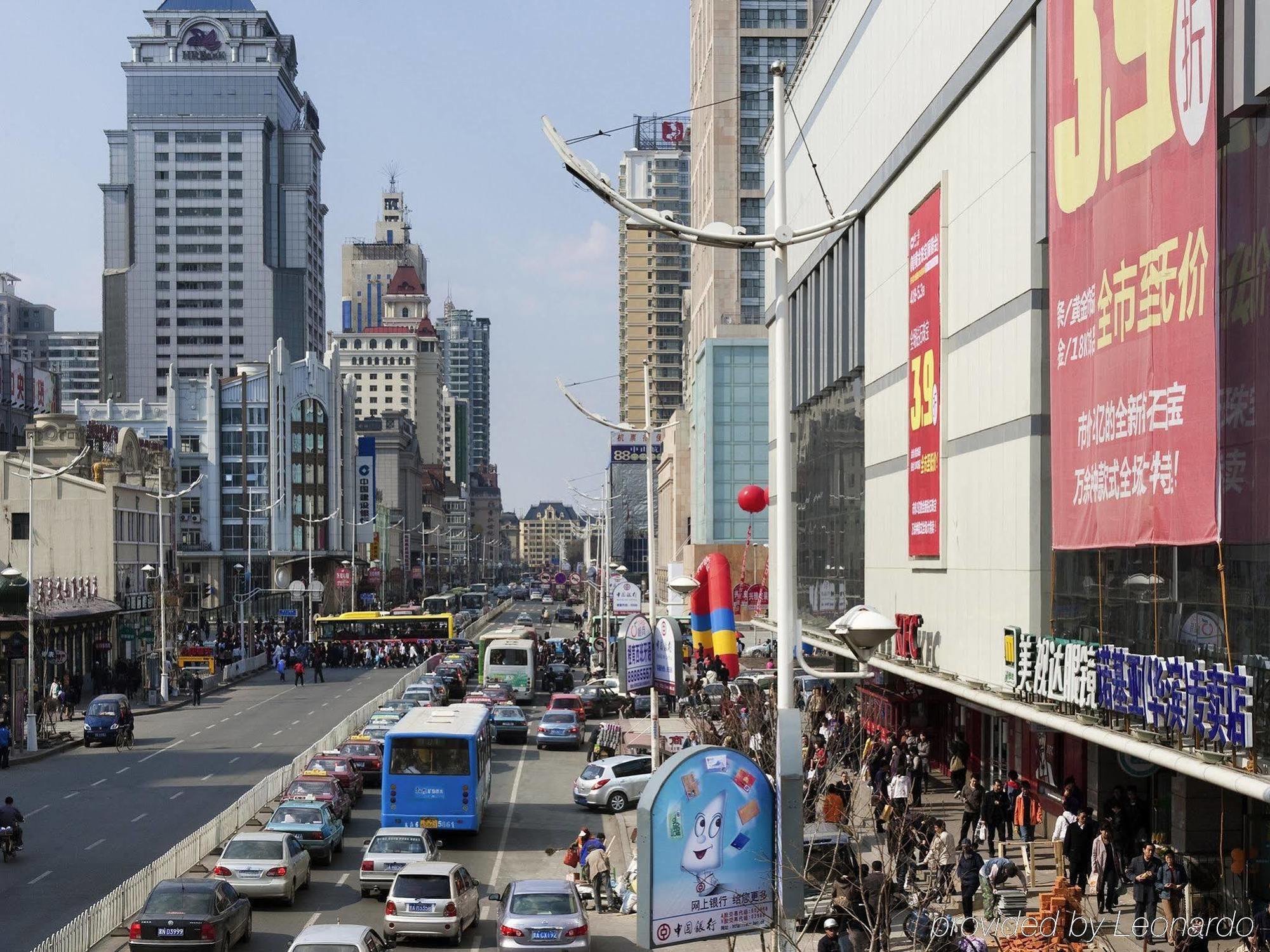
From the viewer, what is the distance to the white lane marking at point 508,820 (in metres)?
31.2

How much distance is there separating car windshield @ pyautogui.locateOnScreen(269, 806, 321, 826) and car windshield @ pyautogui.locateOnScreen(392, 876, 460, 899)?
703cm

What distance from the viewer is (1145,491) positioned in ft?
73.1

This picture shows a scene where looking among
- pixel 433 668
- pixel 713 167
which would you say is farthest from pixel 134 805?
pixel 713 167

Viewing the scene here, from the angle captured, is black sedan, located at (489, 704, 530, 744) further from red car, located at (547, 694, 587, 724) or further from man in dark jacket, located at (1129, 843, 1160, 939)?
man in dark jacket, located at (1129, 843, 1160, 939)

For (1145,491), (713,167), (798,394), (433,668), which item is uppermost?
(713,167)

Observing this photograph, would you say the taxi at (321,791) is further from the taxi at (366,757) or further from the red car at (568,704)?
the red car at (568,704)

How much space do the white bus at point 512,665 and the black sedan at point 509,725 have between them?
14.3 m

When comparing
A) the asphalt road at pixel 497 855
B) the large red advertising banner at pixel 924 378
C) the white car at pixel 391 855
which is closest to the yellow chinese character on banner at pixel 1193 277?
the asphalt road at pixel 497 855

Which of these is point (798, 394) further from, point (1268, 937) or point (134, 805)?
point (1268, 937)

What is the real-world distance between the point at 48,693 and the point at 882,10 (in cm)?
4000

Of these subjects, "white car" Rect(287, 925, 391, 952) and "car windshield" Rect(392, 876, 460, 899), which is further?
"car windshield" Rect(392, 876, 460, 899)

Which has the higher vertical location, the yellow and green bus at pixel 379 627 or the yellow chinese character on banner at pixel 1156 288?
the yellow chinese character on banner at pixel 1156 288

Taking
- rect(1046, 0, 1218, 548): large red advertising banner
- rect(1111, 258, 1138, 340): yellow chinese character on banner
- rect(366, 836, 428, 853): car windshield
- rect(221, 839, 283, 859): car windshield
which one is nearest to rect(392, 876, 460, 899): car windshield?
rect(221, 839, 283, 859): car windshield

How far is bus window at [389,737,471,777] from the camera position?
3362 centimetres
